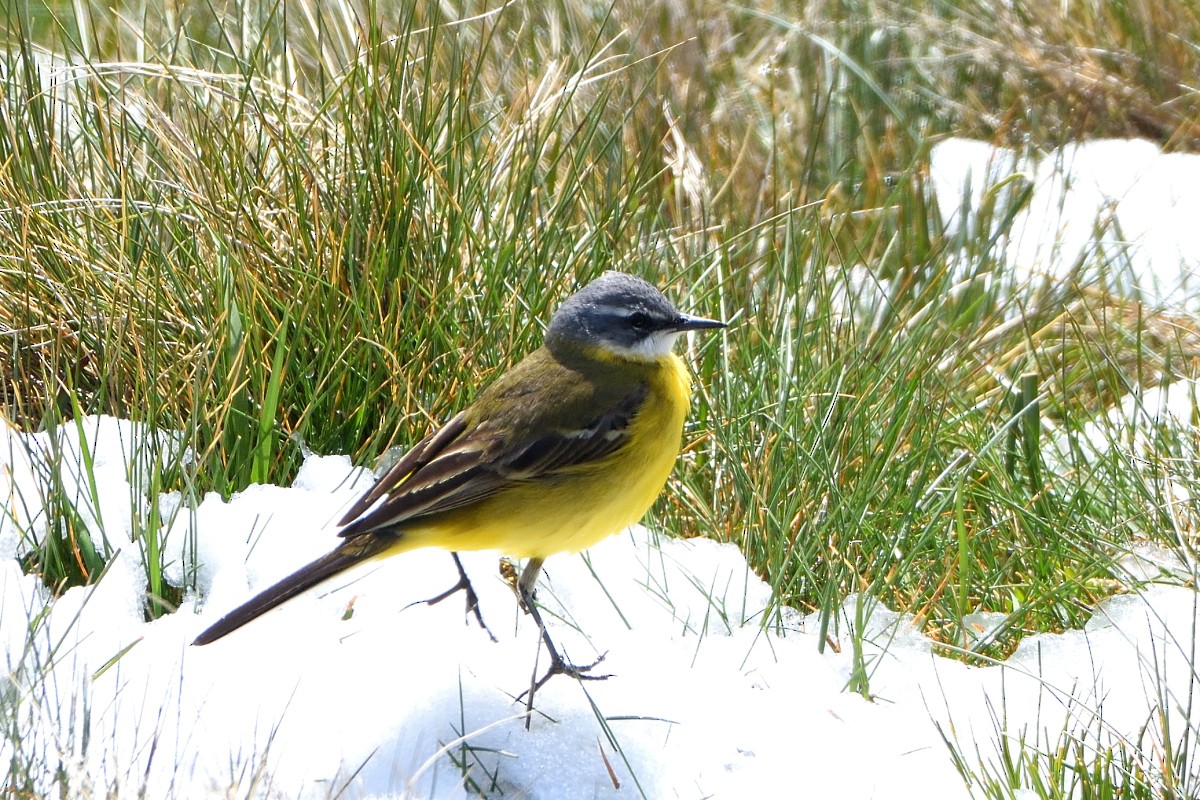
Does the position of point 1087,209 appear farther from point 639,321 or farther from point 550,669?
point 550,669

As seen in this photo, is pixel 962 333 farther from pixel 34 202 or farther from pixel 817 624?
pixel 34 202

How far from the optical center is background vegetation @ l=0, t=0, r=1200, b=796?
4.59 meters

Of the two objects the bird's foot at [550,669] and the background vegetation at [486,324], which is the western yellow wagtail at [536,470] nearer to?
the bird's foot at [550,669]

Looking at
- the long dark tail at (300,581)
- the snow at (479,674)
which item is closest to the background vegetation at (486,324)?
the snow at (479,674)

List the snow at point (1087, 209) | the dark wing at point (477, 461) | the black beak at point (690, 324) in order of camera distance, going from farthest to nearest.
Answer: the snow at point (1087, 209) < the black beak at point (690, 324) < the dark wing at point (477, 461)

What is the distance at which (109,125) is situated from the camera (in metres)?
5.52

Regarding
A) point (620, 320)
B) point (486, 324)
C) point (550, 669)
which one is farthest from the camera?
point (486, 324)

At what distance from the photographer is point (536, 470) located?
4137 mm

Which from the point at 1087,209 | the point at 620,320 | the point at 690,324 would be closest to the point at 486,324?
the point at 620,320

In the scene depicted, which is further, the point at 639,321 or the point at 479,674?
the point at 639,321

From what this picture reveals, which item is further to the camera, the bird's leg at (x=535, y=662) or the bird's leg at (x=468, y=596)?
the bird's leg at (x=468, y=596)

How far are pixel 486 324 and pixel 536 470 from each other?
1.24 meters

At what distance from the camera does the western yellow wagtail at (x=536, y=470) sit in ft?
13.1

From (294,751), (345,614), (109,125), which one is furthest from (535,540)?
(109,125)
